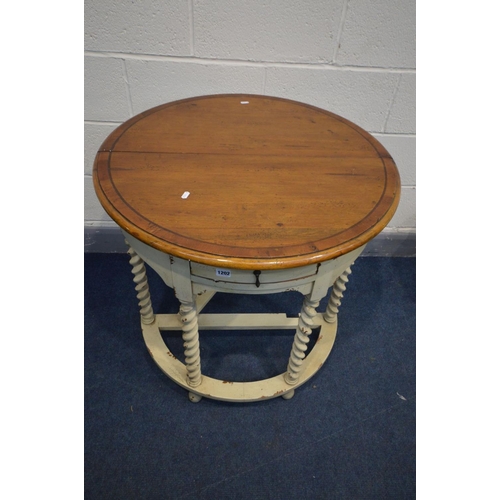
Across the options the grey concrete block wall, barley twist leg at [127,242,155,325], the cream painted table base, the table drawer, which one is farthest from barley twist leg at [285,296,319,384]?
the grey concrete block wall

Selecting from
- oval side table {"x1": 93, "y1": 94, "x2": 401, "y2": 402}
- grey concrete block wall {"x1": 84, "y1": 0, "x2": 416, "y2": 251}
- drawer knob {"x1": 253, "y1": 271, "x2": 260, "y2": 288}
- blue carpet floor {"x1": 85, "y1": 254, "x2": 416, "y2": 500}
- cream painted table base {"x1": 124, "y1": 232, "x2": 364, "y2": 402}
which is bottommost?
blue carpet floor {"x1": 85, "y1": 254, "x2": 416, "y2": 500}

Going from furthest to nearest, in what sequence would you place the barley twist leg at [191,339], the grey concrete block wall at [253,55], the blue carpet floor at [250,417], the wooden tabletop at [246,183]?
the grey concrete block wall at [253,55]
the blue carpet floor at [250,417]
the barley twist leg at [191,339]
the wooden tabletop at [246,183]

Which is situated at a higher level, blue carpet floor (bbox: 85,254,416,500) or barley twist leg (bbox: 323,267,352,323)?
barley twist leg (bbox: 323,267,352,323)

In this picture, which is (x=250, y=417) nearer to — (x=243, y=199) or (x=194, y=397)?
(x=194, y=397)

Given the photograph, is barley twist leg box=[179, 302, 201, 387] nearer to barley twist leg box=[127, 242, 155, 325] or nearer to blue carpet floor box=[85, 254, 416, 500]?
blue carpet floor box=[85, 254, 416, 500]

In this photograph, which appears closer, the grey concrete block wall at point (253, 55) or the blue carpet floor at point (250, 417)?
the blue carpet floor at point (250, 417)

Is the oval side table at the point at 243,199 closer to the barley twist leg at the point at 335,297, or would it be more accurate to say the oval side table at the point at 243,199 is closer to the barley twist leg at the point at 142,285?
the barley twist leg at the point at 142,285

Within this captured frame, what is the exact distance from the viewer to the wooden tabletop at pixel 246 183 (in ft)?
2.61

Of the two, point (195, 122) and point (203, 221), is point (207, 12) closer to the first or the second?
point (195, 122)

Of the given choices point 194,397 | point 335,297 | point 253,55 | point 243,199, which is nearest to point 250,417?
point 194,397

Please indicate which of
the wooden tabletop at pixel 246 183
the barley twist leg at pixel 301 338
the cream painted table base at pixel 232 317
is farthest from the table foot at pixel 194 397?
the wooden tabletop at pixel 246 183

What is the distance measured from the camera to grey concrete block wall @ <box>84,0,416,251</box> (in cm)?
126

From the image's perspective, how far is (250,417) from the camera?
1.28 meters

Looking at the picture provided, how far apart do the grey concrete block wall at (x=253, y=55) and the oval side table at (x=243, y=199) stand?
0.71 feet
